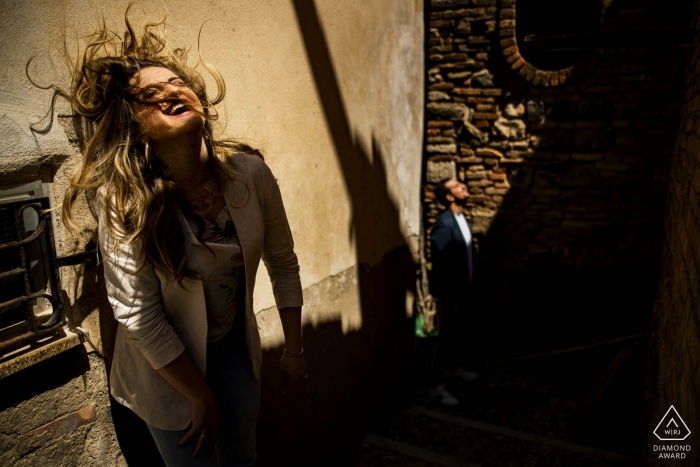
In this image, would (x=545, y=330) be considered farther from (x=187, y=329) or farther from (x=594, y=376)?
(x=187, y=329)

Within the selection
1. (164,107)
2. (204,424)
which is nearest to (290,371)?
(204,424)

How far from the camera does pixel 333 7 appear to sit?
125 inches

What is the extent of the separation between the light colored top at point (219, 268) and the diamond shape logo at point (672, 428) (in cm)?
135

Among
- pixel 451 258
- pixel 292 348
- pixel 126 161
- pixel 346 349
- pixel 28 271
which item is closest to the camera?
pixel 126 161

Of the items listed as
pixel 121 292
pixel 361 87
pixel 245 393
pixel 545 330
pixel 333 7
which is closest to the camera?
pixel 121 292

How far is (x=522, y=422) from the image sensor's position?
419 centimetres

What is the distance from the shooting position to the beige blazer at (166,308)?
1493 mm

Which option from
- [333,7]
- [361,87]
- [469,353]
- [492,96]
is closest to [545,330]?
[469,353]

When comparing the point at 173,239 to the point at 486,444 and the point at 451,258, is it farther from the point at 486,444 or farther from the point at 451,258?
the point at 451,258

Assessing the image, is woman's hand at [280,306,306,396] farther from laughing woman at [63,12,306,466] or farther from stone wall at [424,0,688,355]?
stone wall at [424,0,688,355]

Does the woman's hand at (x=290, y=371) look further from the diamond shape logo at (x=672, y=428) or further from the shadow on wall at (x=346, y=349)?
the diamond shape logo at (x=672, y=428)

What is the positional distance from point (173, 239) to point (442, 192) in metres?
3.37

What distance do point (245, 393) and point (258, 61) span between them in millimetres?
1574

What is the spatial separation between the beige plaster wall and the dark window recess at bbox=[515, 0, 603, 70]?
0.94 meters
